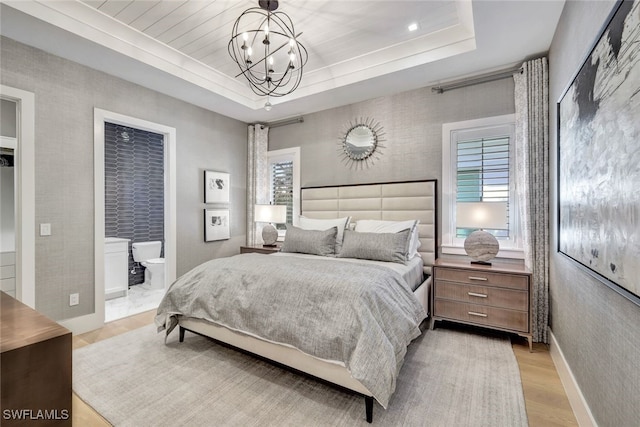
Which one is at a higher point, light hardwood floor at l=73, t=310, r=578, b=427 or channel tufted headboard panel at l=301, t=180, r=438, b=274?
channel tufted headboard panel at l=301, t=180, r=438, b=274

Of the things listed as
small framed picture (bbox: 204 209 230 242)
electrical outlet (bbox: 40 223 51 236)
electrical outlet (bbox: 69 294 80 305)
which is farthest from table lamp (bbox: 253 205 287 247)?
electrical outlet (bbox: 40 223 51 236)

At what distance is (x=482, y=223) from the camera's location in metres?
2.82

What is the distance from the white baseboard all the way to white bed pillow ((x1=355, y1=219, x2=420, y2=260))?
138 centimetres

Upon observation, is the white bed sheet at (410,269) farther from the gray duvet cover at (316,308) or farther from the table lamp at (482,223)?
the table lamp at (482,223)

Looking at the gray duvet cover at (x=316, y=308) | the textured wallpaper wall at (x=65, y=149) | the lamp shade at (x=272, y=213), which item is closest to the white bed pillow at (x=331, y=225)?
the lamp shade at (x=272, y=213)

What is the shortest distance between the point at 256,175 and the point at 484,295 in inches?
143

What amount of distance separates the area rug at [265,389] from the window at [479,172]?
3.83ft

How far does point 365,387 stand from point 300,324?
0.53m

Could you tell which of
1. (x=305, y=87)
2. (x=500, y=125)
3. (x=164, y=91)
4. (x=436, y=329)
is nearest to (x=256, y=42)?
(x=305, y=87)

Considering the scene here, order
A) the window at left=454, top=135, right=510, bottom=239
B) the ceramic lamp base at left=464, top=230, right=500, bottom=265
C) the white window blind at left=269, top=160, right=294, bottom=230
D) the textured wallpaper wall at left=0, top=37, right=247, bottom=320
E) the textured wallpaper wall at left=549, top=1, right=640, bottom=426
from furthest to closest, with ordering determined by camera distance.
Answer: the white window blind at left=269, top=160, right=294, bottom=230
the window at left=454, top=135, right=510, bottom=239
the ceramic lamp base at left=464, top=230, right=500, bottom=265
the textured wallpaper wall at left=0, top=37, right=247, bottom=320
the textured wallpaper wall at left=549, top=1, right=640, bottom=426

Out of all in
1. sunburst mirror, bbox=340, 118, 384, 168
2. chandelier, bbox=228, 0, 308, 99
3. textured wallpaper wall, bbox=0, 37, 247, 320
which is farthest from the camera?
sunburst mirror, bbox=340, 118, 384, 168

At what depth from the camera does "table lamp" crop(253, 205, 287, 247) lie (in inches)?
175

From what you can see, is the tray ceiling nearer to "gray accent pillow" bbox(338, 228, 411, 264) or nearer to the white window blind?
the white window blind

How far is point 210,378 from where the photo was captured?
2129 mm
